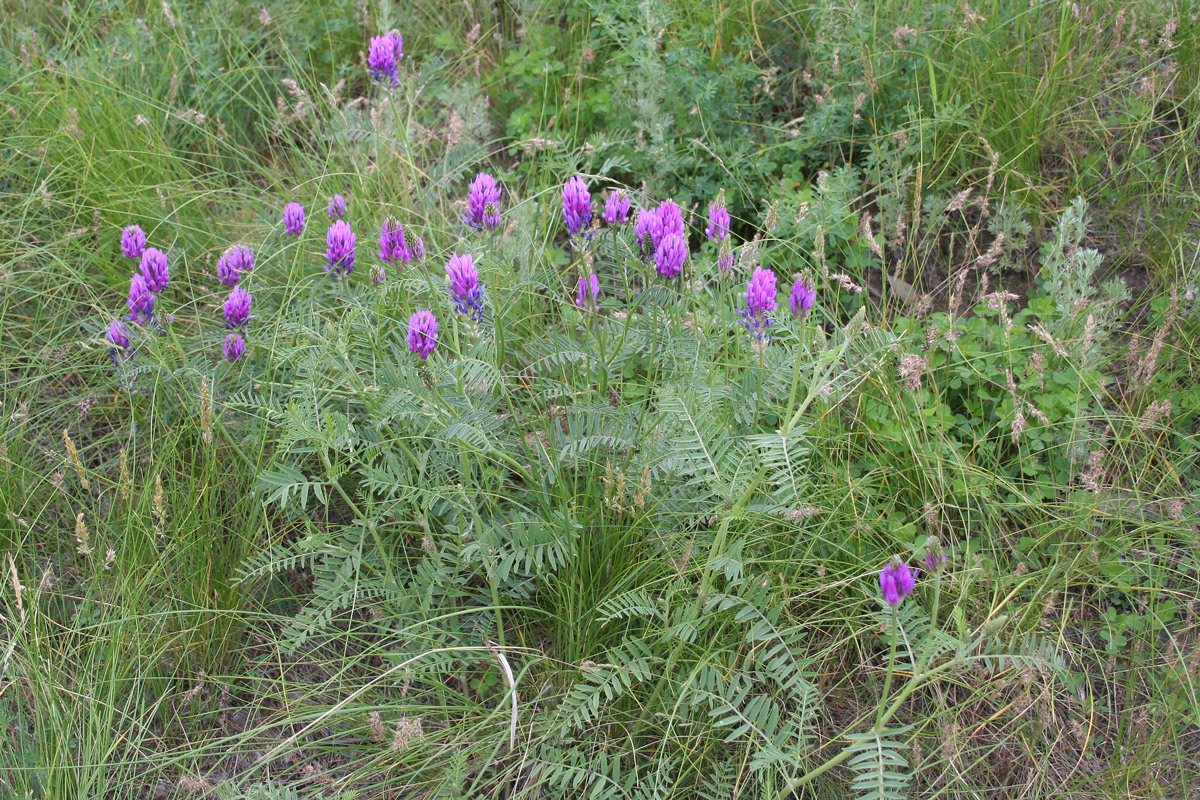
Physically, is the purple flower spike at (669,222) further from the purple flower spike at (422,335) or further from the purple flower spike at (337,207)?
the purple flower spike at (337,207)

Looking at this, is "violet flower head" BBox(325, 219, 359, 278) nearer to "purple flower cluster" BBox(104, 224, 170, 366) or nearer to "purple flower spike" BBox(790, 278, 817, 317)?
"purple flower cluster" BBox(104, 224, 170, 366)

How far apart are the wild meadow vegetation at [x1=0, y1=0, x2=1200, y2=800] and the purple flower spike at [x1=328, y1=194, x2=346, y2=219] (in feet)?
0.10

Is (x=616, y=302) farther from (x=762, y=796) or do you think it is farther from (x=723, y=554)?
(x=762, y=796)

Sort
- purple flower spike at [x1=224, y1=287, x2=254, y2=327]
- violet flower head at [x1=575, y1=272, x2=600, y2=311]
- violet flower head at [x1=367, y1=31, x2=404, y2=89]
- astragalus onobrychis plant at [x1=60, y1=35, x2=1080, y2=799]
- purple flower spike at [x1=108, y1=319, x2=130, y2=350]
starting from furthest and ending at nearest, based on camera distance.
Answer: violet flower head at [x1=367, y1=31, x2=404, y2=89] → purple flower spike at [x1=108, y1=319, x2=130, y2=350] → purple flower spike at [x1=224, y1=287, x2=254, y2=327] → violet flower head at [x1=575, y1=272, x2=600, y2=311] → astragalus onobrychis plant at [x1=60, y1=35, x2=1080, y2=799]

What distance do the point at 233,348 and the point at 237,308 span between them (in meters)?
0.11

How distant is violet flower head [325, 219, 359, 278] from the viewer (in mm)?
2291

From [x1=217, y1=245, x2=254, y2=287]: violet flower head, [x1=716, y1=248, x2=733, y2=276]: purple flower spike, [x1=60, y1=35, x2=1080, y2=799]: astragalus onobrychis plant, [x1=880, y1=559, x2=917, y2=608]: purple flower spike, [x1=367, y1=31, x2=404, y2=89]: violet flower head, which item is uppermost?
[x1=367, y1=31, x2=404, y2=89]: violet flower head

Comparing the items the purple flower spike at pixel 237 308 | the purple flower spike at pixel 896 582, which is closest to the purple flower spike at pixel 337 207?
the purple flower spike at pixel 237 308

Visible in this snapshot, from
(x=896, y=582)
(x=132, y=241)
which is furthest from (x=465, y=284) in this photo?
(x=132, y=241)

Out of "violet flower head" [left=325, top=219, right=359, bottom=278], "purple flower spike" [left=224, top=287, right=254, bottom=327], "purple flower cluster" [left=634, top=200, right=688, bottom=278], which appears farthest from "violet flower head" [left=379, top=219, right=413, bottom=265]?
"purple flower cluster" [left=634, top=200, right=688, bottom=278]

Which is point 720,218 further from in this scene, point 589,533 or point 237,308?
point 237,308

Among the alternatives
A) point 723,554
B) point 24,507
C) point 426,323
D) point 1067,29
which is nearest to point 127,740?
point 24,507

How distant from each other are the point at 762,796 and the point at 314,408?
1247 mm

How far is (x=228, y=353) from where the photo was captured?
2.32 meters
